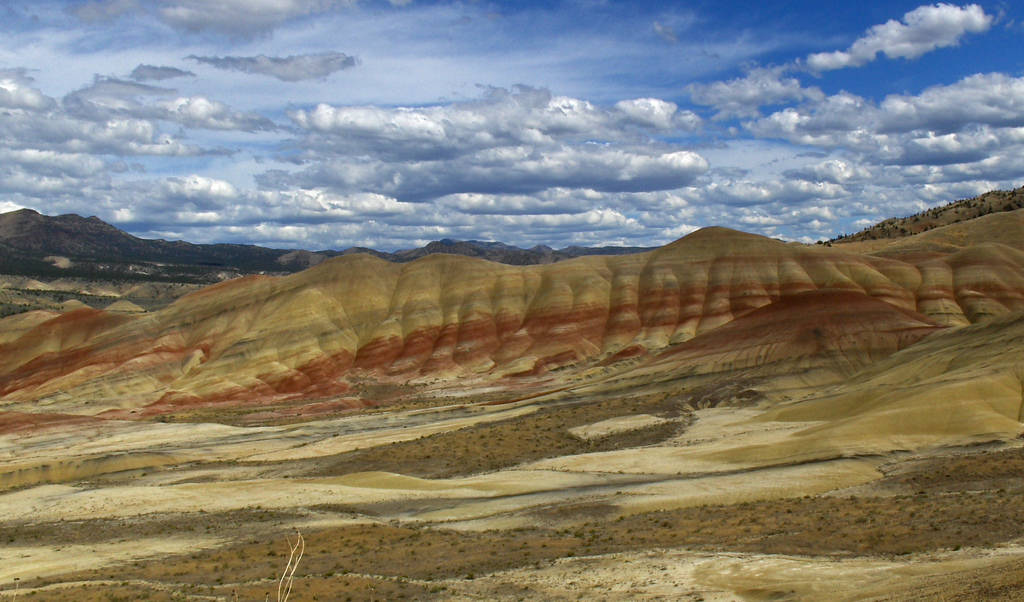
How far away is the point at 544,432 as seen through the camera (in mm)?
63031

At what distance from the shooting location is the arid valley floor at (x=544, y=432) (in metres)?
26.9

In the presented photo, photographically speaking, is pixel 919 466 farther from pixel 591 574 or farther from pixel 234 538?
pixel 234 538

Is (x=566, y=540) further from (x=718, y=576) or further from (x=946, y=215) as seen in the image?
(x=946, y=215)

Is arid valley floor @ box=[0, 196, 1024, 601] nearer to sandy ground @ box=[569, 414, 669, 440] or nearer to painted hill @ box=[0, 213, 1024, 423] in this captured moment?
sandy ground @ box=[569, 414, 669, 440]

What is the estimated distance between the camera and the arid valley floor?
26922 millimetres

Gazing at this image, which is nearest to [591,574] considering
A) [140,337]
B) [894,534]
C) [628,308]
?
[894,534]

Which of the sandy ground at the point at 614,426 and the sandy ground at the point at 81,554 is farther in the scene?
the sandy ground at the point at 614,426

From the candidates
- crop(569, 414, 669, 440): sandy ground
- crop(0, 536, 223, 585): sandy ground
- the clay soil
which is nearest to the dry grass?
crop(569, 414, 669, 440): sandy ground

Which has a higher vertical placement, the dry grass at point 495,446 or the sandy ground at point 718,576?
the sandy ground at point 718,576

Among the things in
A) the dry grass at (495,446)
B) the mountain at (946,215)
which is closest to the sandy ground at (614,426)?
the dry grass at (495,446)

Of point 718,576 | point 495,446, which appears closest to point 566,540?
point 718,576

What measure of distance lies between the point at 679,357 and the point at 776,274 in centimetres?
3487

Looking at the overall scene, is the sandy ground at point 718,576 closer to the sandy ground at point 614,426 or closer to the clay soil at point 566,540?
the clay soil at point 566,540

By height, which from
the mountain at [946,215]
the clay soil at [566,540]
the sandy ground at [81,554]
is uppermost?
A: the mountain at [946,215]
